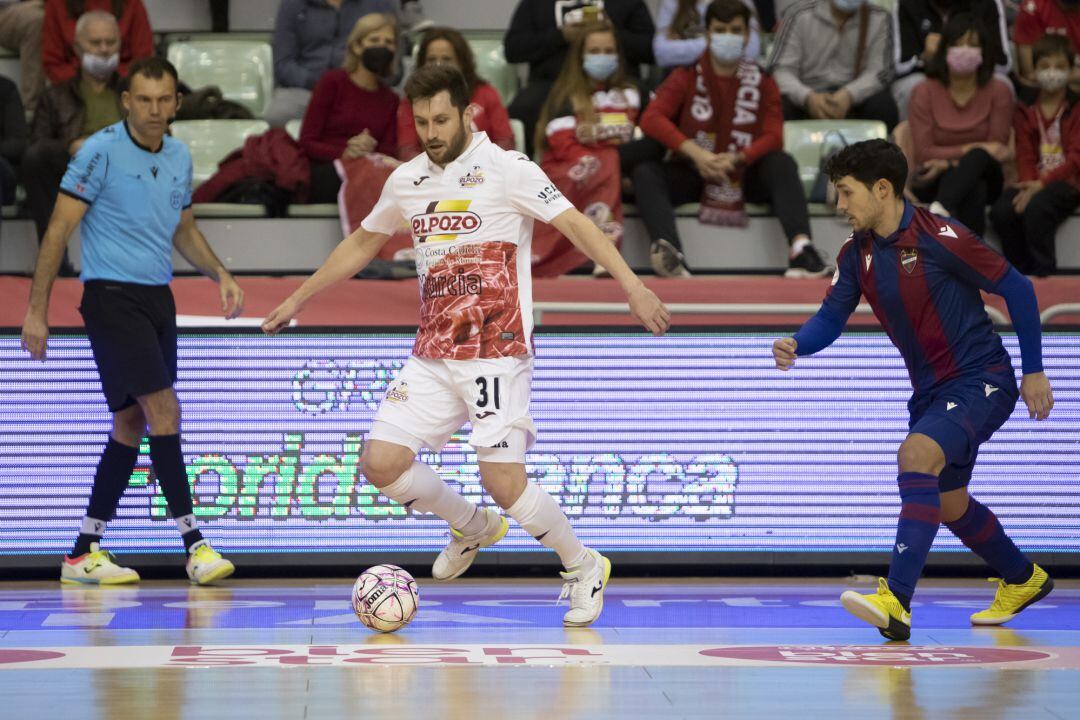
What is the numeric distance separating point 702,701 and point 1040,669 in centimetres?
135

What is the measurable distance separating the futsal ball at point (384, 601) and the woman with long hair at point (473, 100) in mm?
4212

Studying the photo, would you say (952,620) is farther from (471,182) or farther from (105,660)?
(105,660)

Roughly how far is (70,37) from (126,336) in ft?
13.5

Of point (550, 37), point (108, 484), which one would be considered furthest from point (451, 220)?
point (550, 37)

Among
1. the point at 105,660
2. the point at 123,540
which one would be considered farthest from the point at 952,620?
the point at 123,540

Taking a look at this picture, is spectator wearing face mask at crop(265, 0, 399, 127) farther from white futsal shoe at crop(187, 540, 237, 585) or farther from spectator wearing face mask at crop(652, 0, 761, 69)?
white futsal shoe at crop(187, 540, 237, 585)

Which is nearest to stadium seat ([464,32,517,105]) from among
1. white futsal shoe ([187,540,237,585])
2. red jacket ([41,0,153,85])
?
red jacket ([41,0,153,85])

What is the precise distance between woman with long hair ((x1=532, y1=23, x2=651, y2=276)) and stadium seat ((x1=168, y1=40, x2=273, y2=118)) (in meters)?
2.75

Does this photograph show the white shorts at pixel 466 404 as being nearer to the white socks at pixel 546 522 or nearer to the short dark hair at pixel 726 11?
the white socks at pixel 546 522

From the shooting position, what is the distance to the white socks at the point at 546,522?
6309mm

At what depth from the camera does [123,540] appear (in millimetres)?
8078

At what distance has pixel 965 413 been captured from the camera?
6.09m

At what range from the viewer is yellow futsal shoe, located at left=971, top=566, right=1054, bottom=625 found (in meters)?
6.51

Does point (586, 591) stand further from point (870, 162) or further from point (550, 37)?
point (550, 37)
